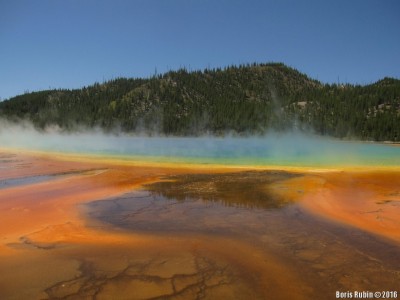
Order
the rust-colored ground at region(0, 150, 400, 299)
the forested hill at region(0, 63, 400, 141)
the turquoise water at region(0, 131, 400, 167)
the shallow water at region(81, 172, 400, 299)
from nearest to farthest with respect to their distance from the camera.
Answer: the rust-colored ground at region(0, 150, 400, 299) → the shallow water at region(81, 172, 400, 299) → the turquoise water at region(0, 131, 400, 167) → the forested hill at region(0, 63, 400, 141)

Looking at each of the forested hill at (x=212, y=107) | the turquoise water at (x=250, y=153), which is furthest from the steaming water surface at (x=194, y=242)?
the forested hill at (x=212, y=107)

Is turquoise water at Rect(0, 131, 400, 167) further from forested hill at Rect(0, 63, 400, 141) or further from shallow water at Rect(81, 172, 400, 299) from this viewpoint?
forested hill at Rect(0, 63, 400, 141)

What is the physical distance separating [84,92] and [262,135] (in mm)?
74413

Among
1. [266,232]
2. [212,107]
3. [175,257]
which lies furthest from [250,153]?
[212,107]

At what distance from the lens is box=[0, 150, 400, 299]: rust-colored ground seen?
15.5ft

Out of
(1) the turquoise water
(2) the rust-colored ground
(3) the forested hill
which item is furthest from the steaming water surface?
(3) the forested hill

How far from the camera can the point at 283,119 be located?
8981 centimetres

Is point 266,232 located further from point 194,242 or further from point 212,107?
point 212,107

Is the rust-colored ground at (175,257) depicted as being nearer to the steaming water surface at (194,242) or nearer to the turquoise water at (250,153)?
the steaming water surface at (194,242)

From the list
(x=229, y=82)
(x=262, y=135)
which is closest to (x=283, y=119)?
(x=262, y=135)

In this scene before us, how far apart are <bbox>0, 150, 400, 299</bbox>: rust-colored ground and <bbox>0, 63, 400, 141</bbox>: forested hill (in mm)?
63060

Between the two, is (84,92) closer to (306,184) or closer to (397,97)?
(397,97)

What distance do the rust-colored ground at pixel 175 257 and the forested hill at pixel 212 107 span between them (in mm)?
63060

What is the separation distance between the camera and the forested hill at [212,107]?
8050 cm
